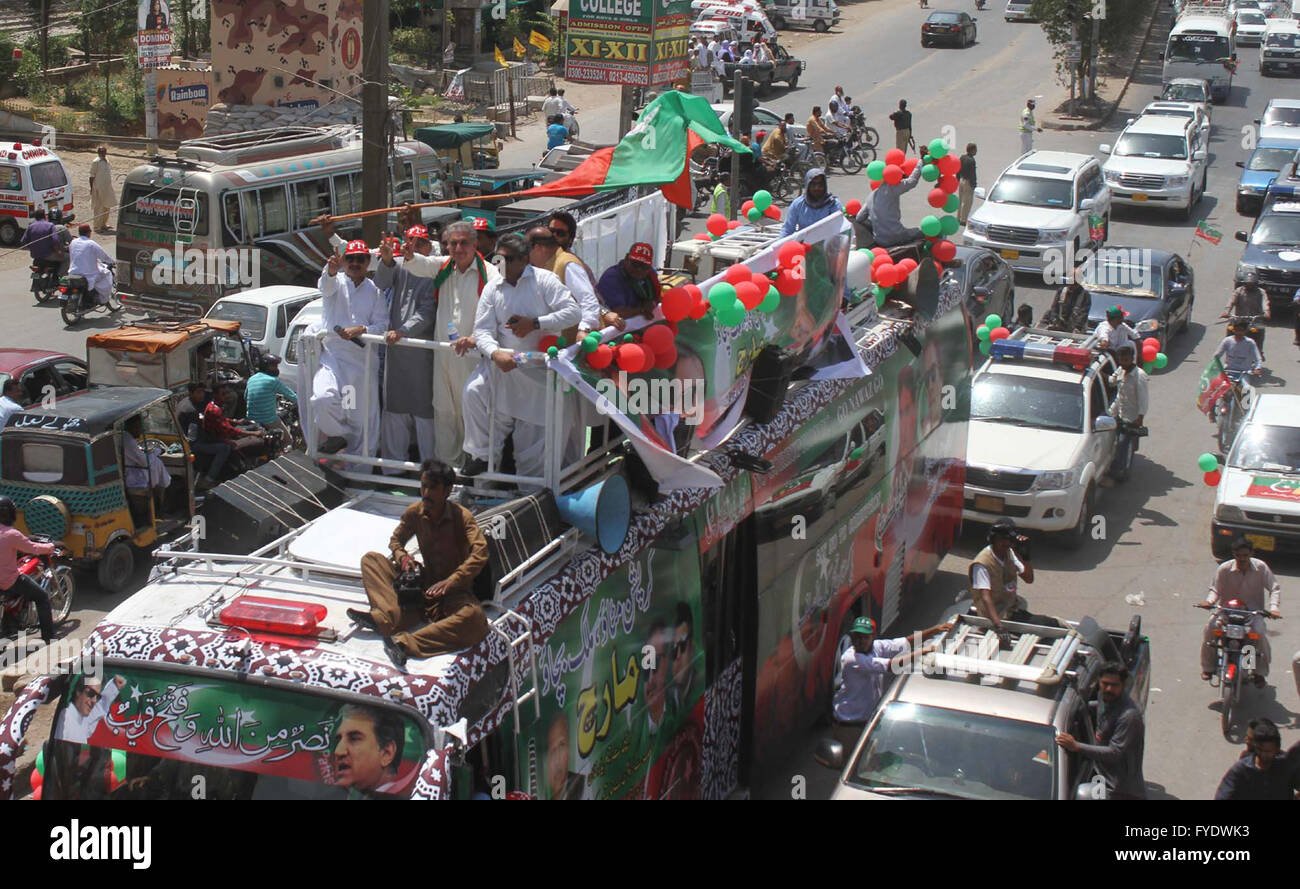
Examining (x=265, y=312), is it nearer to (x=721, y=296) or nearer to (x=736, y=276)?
(x=736, y=276)

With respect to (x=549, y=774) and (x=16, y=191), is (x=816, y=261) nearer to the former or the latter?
(x=549, y=774)

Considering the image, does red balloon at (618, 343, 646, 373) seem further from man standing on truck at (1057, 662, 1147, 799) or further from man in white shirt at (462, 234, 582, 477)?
man standing on truck at (1057, 662, 1147, 799)

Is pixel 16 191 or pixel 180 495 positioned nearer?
pixel 180 495

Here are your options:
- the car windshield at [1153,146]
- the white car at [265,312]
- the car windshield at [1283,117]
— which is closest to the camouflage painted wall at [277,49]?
the white car at [265,312]

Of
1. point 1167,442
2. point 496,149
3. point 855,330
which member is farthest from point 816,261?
point 496,149

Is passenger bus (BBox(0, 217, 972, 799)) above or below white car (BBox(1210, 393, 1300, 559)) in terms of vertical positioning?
above

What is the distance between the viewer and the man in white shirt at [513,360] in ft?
23.8

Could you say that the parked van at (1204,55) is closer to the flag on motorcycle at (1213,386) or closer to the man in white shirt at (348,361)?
the flag on motorcycle at (1213,386)

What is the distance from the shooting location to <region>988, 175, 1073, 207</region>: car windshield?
26.6 m

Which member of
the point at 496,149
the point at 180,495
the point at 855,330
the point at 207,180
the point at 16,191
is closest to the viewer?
the point at 855,330

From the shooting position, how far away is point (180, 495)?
47.5 ft

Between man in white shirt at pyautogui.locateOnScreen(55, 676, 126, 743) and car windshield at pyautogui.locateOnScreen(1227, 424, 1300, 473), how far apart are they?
12622 mm

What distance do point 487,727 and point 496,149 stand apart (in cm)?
2739

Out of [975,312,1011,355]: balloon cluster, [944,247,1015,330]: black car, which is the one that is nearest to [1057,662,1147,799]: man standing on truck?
[975,312,1011,355]: balloon cluster
